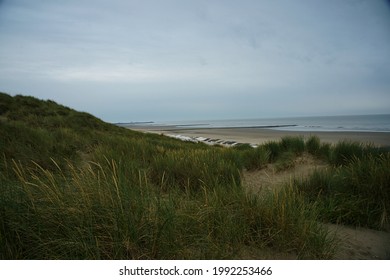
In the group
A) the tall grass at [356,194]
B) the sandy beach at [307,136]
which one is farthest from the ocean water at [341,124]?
the tall grass at [356,194]

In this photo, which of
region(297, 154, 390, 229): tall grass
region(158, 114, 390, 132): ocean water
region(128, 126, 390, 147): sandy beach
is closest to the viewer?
region(297, 154, 390, 229): tall grass

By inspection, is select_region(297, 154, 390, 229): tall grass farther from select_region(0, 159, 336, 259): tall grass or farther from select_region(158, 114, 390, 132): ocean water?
select_region(158, 114, 390, 132): ocean water

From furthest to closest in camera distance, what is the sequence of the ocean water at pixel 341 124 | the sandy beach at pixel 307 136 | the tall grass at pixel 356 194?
1. the ocean water at pixel 341 124
2. the sandy beach at pixel 307 136
3. the tall grass at pixel 356 194

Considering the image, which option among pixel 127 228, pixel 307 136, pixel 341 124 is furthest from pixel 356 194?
pixel 341 124

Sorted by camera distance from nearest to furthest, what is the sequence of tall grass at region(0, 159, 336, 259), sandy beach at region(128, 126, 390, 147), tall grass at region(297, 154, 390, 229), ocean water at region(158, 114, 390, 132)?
1. tall grass at region(0, 159, 336, 259)
2. tall grass at region(297, 154, 390, 229)
3. sandy beach at region(128, 126, 390, 147)
4. ocean water at region(158, 114, 390, 132)

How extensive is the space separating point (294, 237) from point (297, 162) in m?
3.77

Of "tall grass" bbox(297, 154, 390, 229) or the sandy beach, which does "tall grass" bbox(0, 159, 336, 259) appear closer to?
"tall grass" bbox(297, 154, 390, 229)

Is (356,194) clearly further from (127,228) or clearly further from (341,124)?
(341,124)

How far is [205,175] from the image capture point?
11.6ft

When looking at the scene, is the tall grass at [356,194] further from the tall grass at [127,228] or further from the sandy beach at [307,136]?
the sandy beach at [307,136]

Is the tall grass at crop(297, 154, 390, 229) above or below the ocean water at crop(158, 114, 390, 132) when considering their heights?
below

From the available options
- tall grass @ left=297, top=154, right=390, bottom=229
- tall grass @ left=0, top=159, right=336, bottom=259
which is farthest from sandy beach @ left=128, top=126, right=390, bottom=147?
tall grass @ left=0, top=159, right=336, bottom=259

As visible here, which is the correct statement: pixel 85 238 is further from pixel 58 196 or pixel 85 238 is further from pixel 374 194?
pixel 374 194

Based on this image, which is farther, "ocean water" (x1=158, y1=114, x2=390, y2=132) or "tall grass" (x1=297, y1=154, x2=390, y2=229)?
"ocean water" (x1=158, y1=114, x2=390, y2=132)
